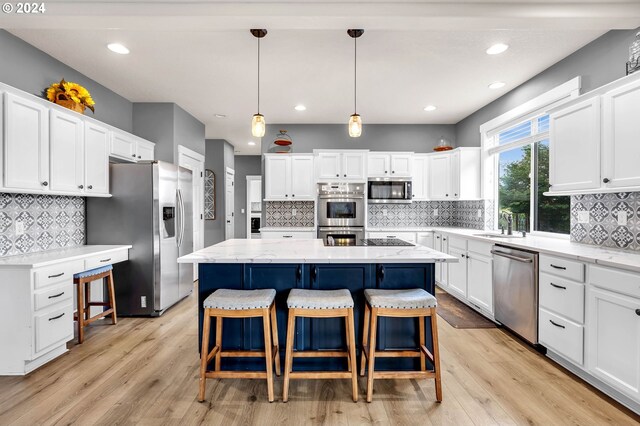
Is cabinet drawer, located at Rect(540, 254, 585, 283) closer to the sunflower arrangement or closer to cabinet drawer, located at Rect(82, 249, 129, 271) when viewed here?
cabinet drawer, located at Rect(82, 249, 129, 271)

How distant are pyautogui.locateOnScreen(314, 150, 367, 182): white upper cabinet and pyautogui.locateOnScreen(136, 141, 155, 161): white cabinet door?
2.37 m

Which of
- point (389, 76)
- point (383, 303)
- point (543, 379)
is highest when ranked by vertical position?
point (389, 76)

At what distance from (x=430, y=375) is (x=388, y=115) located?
401 centimetres

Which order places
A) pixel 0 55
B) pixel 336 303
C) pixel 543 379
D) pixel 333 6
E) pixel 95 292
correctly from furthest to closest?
pixel 95 292 → pixel 0 55 → pixel 543 379 → pixel 333 6 → pixel 336 303

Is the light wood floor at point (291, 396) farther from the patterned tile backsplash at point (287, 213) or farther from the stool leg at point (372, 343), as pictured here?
the patterned tile backsplash at point (287, 213)

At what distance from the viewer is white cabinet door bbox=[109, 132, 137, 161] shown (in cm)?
359

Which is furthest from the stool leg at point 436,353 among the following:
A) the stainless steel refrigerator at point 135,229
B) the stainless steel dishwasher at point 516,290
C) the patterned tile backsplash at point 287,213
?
the patterned tile backsplash at point 287,213

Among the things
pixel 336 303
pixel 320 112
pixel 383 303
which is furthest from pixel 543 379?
pixel 320 112

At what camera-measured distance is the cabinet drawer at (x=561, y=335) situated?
2270mm

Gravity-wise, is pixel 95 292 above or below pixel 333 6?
below

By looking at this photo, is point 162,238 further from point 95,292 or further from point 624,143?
point 624,143

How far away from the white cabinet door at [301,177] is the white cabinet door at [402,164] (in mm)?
1378

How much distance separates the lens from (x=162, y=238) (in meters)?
3.66

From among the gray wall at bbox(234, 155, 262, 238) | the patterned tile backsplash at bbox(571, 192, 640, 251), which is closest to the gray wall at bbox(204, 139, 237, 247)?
the gray wall at bbox(234, 155, 262, 238)
